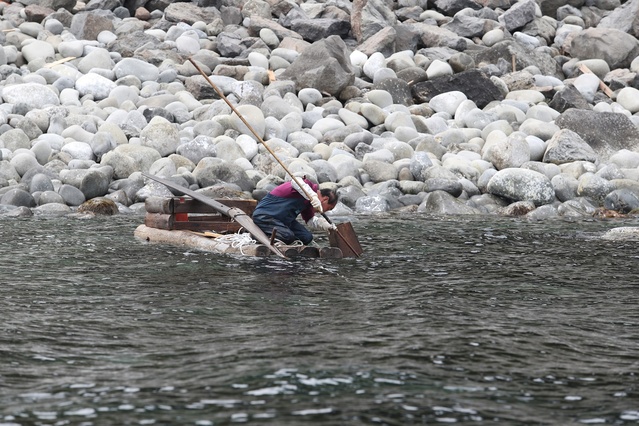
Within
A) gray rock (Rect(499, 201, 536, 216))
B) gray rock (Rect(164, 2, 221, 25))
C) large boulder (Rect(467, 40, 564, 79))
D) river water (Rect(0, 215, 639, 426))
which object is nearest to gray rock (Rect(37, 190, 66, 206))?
river water (Rect(0, 215, 639, 426))

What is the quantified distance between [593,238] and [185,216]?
19.7ft

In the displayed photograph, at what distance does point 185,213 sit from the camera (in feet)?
43.6

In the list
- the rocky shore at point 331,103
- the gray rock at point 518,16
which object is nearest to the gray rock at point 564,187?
the rocky shore at point 331,103

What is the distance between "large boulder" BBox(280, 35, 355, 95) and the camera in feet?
77.6

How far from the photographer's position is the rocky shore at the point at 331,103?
1792 cm

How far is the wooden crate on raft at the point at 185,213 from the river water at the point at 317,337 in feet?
2.35

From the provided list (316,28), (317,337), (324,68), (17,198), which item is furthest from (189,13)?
(317,337)

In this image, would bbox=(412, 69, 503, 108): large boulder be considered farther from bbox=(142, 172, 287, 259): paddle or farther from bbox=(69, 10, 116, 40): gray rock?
bbox=(142, 172, 287, 259): paddle

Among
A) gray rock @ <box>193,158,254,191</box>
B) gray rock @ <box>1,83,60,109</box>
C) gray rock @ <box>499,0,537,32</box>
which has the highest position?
gray rock @ <box>499,0,537,32</box>

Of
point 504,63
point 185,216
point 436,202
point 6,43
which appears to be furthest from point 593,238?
point 6,43

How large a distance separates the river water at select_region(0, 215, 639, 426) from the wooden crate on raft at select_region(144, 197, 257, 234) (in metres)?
0.72

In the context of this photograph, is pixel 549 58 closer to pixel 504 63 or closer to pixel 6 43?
pixel 504 63

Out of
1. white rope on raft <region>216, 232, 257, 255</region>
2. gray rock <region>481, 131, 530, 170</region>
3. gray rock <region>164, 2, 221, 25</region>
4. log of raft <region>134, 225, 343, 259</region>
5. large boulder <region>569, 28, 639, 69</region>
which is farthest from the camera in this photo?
gray rock <region>164, 2, 221, 25</region>

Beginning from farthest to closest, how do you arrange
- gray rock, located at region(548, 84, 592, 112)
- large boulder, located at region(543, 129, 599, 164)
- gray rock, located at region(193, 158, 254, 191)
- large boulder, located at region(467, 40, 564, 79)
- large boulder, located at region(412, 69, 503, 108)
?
large boulder, located at region(467, 40, 564, 79), large boulder, located at region(412, 69, 503, 108), gray rock, located at region(548, 84, 592, 112), large boulder, located at region(543, 129, 599, 164), gray rock, located at region(193, 158, 254, 191)
